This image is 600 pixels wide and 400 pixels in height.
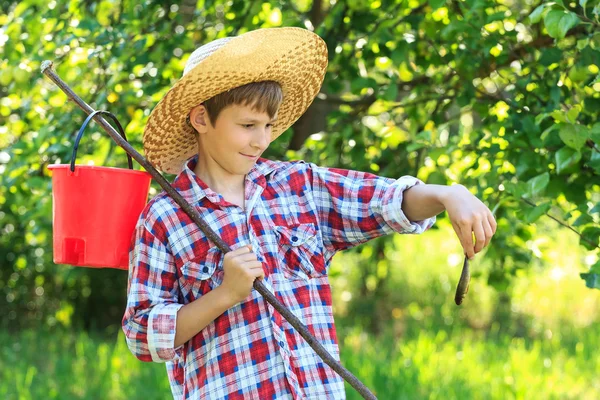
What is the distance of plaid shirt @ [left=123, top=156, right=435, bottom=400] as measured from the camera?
6.18ft

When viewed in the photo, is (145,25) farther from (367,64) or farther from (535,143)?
(535,143)

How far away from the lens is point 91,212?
6.24 feet

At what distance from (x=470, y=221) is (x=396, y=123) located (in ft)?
7.07

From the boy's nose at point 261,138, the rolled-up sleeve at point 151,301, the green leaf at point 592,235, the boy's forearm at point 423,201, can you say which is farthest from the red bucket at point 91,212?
the green leaf at point 592,235

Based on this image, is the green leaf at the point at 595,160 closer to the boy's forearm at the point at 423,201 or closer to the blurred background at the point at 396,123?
the blurred background at the point at 396,123

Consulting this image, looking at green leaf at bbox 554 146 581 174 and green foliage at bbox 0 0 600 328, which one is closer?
green leaf at bbox 554 146 581 174

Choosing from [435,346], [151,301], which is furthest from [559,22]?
[435,346]

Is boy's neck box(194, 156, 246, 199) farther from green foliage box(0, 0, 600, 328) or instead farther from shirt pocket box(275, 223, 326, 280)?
green foliage box(0, 0, 600, 328)

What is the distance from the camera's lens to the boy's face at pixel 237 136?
1932 millimetres

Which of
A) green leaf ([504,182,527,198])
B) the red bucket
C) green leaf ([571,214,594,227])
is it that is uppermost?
the red bucket

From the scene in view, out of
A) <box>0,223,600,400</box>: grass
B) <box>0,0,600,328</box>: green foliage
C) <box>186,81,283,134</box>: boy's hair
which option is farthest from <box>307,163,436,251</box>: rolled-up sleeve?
<box>0,223,600,400</box>: grass

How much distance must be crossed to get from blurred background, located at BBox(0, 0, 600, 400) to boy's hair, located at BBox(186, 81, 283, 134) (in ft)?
2.58

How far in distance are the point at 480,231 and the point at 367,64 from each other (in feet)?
6.35

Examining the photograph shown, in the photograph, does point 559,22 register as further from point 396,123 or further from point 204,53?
point 396,123
